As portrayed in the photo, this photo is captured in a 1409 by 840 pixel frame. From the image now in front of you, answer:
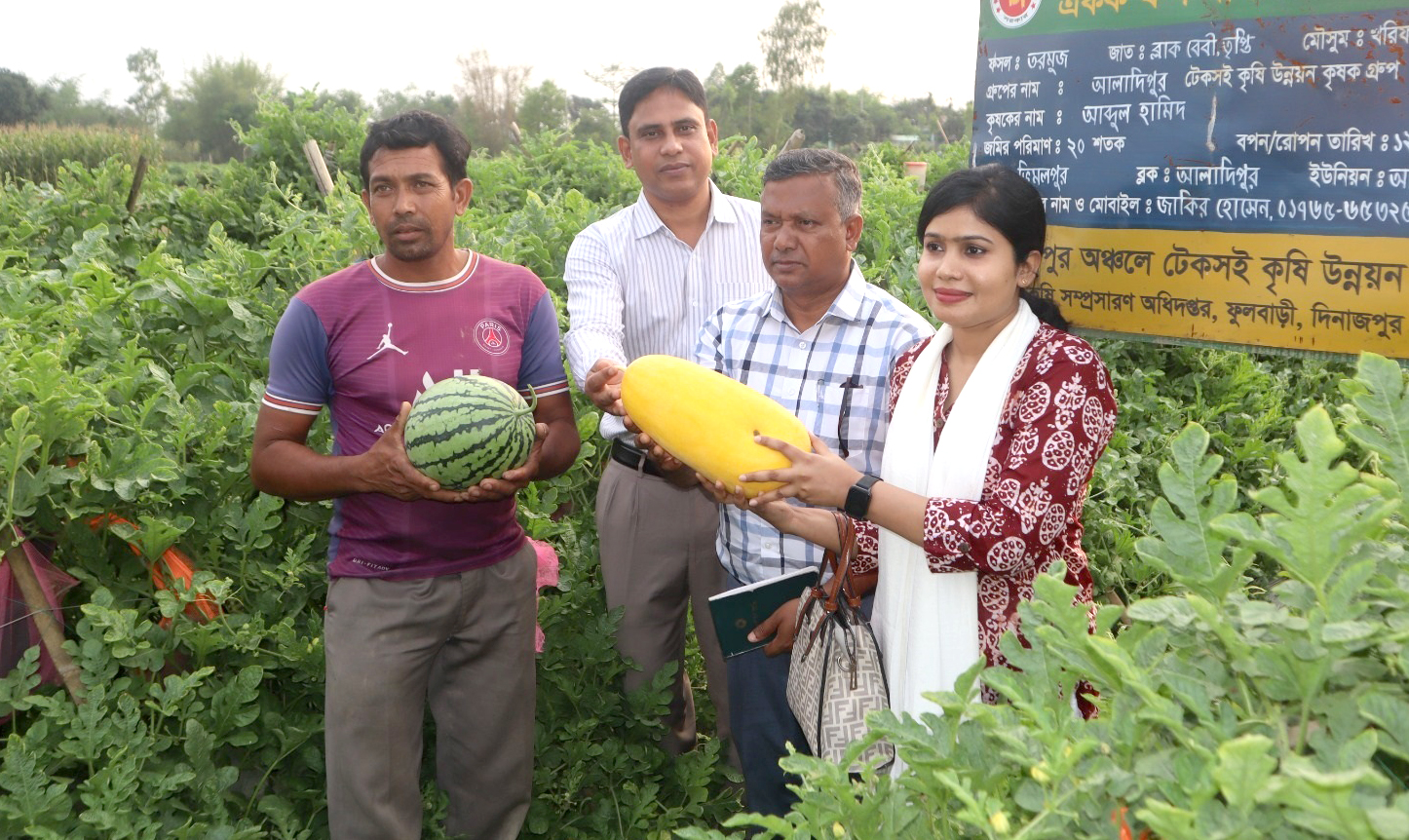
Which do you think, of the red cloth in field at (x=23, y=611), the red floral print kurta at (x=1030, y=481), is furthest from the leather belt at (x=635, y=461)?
the red cloth in field at (x=23, y=611)

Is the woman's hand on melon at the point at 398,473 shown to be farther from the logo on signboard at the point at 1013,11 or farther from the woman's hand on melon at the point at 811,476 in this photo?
the logo on signboard at the point at 1013,11

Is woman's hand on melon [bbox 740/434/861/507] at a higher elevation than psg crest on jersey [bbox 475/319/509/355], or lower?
lower

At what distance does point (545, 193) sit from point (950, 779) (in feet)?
29.2

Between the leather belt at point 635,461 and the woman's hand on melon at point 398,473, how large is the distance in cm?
116

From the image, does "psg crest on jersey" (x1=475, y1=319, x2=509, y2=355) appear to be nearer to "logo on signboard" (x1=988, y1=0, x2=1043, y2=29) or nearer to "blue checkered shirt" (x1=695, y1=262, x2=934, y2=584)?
"blue checkered shirt" (x1=695, y1=262, x2=934, y2=584)

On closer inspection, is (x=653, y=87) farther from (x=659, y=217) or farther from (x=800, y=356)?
(x=800, y=356)

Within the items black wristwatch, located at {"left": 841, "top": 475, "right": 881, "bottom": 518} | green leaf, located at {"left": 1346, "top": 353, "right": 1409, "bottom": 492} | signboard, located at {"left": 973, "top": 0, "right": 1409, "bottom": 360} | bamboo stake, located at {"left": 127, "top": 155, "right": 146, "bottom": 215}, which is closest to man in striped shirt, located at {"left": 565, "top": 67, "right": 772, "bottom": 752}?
signboard, located at {"left": 973, "top": 0, "right": 1409, "bottom": 360}

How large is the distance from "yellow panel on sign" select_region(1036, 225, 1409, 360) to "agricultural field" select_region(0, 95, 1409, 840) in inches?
6.2

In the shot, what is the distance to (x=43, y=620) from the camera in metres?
3.37

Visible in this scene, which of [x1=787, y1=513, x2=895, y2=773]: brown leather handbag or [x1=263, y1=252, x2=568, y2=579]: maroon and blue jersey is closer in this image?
[x1=787, y1=513, x2=895, y2=773]: brown leather handbag

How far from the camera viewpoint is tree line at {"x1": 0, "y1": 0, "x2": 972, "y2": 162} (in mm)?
77750

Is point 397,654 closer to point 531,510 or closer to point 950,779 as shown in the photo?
point 531,510

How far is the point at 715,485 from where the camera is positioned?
3.10 metres

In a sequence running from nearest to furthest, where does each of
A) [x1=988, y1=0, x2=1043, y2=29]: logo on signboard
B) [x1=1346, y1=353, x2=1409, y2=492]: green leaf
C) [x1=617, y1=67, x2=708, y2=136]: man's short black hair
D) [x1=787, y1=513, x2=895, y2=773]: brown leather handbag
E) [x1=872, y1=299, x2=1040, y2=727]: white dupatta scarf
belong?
[x1=1346, y1=353, x2=1409, y2=492]: green leaf < [x1=872, y1=299, x2=1040, y2=727]: white dupatta scarf < [x1=787, y1=513, x2=895, y2=773]: brown leather handbag < [x1=988, y1=0, x2=1043, y2=29]: logo on signboard < [x1=617, y1=67, x2=708, y2=136]: man's short black hair
